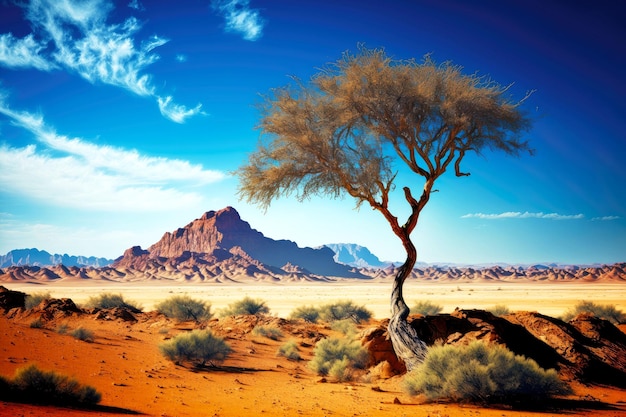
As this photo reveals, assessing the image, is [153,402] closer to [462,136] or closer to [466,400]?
[466,400]

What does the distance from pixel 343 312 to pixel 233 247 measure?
144 meters

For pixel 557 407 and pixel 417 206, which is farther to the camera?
pixel 417 206

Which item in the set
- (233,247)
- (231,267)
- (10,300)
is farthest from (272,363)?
(233,247)

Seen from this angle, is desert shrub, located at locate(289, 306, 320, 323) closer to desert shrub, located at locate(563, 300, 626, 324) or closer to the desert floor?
the desert floor

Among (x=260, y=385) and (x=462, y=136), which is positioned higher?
(x=462, y=136)

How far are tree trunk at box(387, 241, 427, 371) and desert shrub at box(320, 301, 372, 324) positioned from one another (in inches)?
438

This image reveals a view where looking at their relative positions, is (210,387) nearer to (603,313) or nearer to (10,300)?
(10,300)

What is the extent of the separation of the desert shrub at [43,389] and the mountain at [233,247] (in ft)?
481

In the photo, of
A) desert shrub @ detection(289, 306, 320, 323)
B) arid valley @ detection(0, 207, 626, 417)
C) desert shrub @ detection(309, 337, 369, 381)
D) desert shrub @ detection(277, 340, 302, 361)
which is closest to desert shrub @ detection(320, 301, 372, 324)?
desert shrub @ detection(289, 306, 320, 323)

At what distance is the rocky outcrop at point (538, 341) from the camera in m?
10.4

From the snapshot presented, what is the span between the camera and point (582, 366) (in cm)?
1075

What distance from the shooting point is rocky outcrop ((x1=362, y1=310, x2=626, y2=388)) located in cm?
1045

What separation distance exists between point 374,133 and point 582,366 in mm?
8126

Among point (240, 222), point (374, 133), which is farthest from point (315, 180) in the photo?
point (240, 222)
